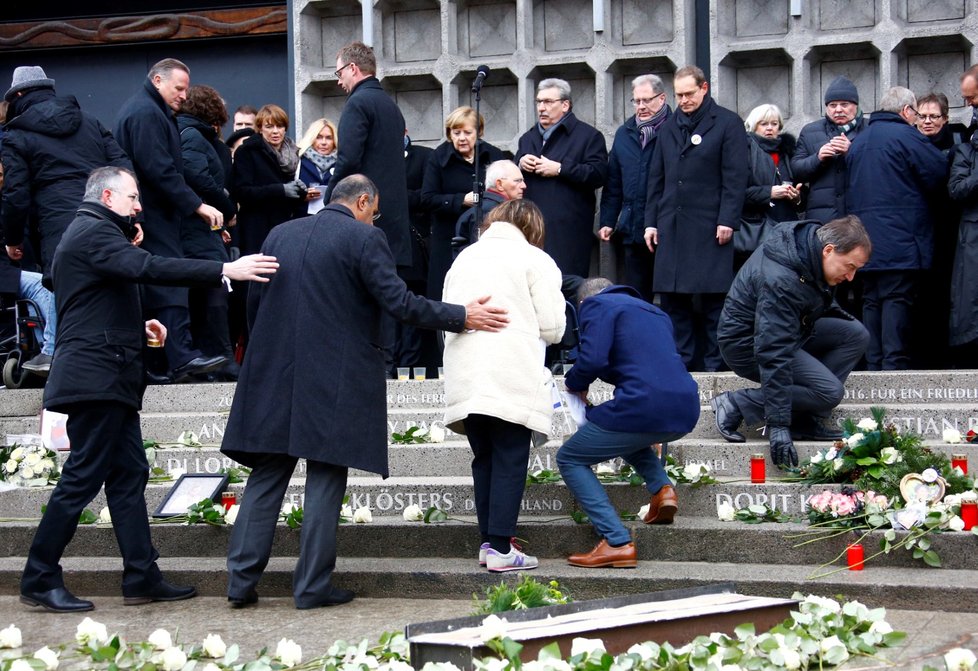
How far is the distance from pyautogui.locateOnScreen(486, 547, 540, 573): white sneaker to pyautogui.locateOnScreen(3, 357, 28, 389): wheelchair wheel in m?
3.72

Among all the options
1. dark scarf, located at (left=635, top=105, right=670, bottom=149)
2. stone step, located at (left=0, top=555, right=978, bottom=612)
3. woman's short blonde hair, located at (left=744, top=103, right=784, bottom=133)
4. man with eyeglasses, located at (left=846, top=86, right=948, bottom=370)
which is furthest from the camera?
woman's short blonde hair, located at (left=744, top=103, right=784, bottom=133)

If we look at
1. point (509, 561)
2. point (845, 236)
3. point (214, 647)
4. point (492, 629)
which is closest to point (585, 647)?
point (492, 629)

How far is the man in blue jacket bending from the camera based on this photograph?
6207 mm

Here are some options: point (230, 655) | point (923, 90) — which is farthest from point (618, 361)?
point (923, 90)

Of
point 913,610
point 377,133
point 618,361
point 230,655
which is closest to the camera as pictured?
point 230,655

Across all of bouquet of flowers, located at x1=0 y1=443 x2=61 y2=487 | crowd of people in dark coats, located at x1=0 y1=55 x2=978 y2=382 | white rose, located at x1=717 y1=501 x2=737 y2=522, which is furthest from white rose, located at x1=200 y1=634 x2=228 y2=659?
crowd of people in dark coats, located at x1=0 y1=55 x2=978 y2=382

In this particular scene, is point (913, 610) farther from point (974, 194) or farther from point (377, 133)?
point (377, 133)

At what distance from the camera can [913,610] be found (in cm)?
565

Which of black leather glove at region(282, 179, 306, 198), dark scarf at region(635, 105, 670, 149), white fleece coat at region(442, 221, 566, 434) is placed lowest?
white fleece coat at region(442, 221, 566, 434)

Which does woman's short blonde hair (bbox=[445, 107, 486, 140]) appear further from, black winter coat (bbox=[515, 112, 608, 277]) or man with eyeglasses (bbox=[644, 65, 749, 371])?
man with eyeglasses (bbox=[644, 65, 749, 371])

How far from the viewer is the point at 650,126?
898cm

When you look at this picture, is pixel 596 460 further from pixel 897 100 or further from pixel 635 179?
pixel 897 100

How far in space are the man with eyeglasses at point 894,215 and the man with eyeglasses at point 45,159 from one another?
4293 millimetres

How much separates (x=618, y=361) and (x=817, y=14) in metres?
4.37
